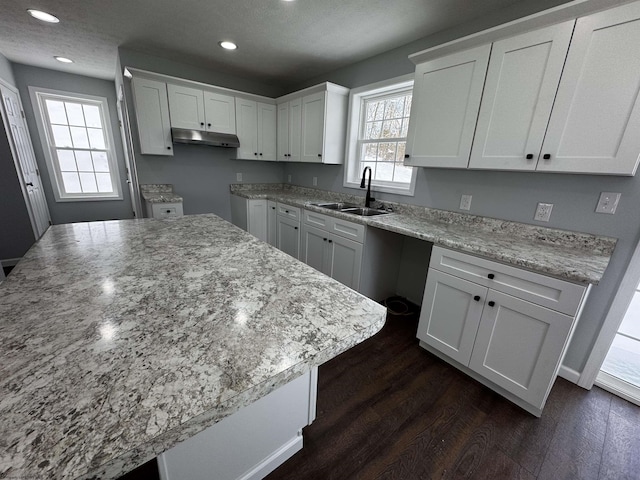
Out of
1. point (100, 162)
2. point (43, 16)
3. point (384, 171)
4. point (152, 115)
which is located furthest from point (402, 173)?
point (100, 162)

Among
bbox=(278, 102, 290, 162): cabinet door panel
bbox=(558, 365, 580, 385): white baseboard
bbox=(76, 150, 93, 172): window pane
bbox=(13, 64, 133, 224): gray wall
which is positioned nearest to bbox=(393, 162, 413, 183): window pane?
bbox=(278, 102, 290, 162): cabinet door panel

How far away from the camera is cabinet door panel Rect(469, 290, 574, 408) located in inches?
53.6

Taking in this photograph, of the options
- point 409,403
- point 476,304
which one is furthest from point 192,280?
point 476,304

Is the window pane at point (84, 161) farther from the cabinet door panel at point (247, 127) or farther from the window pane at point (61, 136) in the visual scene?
the cabinet door panel at point (247, 127)

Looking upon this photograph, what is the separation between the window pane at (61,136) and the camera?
4.12 m

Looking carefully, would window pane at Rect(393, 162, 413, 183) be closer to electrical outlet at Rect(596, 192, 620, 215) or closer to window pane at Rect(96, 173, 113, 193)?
electrical outlet at Rect(596, 192, 620, 215)

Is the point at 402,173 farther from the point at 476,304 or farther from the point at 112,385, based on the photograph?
the point at 112,385

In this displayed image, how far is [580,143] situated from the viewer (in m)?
1.42

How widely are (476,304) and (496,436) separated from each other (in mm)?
696

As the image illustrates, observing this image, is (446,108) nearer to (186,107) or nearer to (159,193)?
(186,107)

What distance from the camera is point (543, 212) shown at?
5.86 feet

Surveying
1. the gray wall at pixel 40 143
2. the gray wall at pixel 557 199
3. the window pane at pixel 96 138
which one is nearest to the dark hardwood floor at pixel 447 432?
the gray wall at pixel 557 199

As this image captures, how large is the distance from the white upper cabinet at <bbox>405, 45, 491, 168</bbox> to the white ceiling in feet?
1.44

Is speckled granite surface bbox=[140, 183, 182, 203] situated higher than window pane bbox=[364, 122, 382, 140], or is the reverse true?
window pane bbox=[364, 122, 382, 140]
